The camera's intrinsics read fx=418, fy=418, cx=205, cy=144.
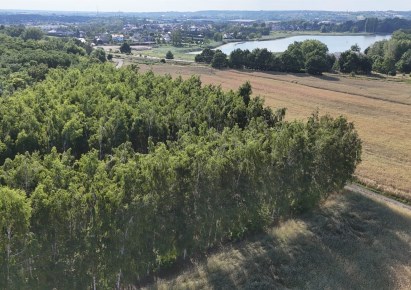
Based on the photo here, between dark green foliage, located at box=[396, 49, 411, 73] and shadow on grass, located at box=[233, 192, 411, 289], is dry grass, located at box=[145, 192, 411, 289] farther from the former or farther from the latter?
dark green foliage, located at box=[396, 49, 411, 73]

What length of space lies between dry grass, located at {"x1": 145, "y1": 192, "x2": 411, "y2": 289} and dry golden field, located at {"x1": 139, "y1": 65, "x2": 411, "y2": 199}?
10.8 meters

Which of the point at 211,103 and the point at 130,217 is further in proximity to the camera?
the point at 211,103

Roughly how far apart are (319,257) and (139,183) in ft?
54.2

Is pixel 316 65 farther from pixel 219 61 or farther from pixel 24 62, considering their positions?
pixel 24 62

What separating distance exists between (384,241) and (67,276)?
26913 mm

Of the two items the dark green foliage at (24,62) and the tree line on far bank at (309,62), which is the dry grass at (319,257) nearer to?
the dark green foliage at (24,62)

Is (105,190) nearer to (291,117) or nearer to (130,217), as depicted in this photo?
(130,217)

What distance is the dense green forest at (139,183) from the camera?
26.3 m

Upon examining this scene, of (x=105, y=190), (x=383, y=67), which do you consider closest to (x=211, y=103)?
(x=105, y=190)

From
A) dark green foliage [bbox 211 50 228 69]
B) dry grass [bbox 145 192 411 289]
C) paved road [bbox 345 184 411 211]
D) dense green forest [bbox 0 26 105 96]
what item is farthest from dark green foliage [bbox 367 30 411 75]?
dry grass [bbox 145 192 411 289]

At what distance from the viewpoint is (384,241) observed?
37250 mm

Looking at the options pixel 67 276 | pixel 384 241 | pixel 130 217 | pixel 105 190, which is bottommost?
pixel 384 241

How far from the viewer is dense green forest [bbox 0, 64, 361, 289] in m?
26.3

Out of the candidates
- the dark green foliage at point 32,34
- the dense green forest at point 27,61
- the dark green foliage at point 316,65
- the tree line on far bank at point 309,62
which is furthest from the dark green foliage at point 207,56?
the dark green foliage at point 32,34
